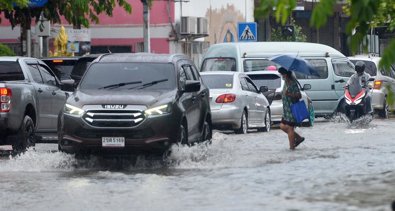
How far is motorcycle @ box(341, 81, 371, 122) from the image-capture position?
28609mm

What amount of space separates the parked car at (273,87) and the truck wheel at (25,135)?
11451 mm

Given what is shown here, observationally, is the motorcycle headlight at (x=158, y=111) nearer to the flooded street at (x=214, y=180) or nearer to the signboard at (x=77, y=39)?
the flooded street at (x=214, y=180)

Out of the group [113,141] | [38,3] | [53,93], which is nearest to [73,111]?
[113,141]

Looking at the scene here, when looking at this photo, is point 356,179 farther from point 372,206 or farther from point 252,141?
point 252,141

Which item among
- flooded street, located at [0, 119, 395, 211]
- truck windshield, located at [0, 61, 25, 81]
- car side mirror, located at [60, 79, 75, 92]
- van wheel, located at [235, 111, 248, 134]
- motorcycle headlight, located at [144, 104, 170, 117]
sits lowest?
van wheel, located at [235, 111, 248, 134]

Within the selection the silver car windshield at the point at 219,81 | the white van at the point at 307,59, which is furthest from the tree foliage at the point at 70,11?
the white van at the point at 307,59

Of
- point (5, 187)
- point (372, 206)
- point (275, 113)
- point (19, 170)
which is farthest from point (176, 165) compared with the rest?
point (275, 113)

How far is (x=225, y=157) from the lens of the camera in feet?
61.2

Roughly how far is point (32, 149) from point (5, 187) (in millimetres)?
4670

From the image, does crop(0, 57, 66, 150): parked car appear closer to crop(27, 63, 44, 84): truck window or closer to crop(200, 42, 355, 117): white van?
crop(27, 63, 44, 84): truck window

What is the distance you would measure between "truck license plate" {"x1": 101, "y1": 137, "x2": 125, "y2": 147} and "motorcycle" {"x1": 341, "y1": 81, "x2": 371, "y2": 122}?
43.4 feet

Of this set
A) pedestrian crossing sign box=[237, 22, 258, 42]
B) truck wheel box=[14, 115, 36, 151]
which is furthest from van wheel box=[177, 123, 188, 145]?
pedestrian crossing sign box=[237, 22, 258, 42]

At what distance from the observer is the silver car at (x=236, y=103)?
25.8 m

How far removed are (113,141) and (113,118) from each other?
35cm
